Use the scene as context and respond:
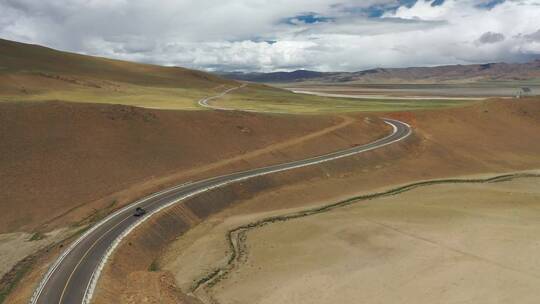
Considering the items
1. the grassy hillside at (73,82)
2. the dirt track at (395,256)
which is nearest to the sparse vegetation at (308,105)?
the grassy hillside at (73,82)

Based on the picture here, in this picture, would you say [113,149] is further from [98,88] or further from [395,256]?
[98,88]

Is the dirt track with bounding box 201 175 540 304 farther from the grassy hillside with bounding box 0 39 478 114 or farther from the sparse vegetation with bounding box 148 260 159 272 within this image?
the grassy hillside with bounding box 0 39 478 114

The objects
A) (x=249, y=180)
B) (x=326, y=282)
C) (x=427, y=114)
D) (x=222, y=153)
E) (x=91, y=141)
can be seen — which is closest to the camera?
(x=326, y=282)

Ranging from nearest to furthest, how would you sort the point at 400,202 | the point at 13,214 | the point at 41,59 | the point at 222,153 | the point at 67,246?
1. the point at 67,246
2. the point at 13,214
3. the point at 400,202
4. the point at 222,153
5. the point at 41,59

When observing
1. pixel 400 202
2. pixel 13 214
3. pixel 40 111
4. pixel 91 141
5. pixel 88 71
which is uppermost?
pixel 88 71

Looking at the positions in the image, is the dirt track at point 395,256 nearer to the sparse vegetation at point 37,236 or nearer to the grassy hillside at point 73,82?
the sparse vegetation at point 37,236

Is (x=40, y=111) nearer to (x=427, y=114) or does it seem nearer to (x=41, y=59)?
(x=427, y=114)

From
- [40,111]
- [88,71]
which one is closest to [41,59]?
[88,71]

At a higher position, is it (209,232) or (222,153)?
(222,153)
